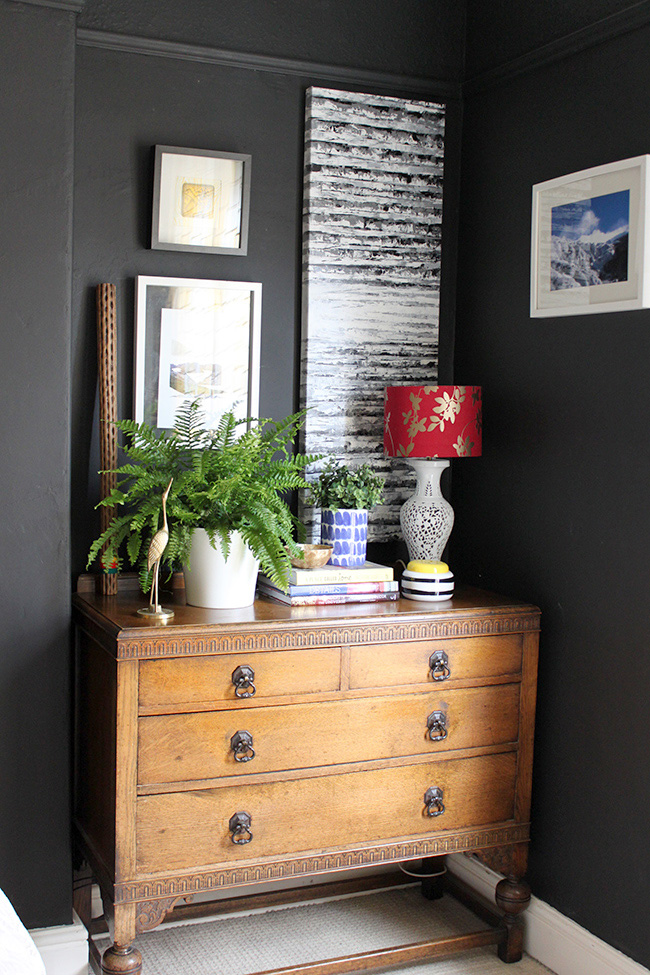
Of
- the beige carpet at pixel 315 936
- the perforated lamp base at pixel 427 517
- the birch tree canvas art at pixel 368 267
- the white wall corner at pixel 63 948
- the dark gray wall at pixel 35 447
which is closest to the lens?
the dark gray wall at pixel 35 447

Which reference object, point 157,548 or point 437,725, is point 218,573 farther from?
point 437,725

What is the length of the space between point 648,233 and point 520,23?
2.91 feet

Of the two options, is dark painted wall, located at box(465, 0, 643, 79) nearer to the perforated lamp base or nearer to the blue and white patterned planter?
the perforated lamp base

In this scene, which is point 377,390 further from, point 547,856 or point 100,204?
point 547,856

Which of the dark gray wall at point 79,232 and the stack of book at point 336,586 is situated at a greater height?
the dark gray wall at point 79,232

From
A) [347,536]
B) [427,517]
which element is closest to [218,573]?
[347,536]

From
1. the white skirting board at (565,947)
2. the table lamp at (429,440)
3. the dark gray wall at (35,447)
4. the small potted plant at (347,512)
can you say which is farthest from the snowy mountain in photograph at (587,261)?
the white skirting board at (565,947)

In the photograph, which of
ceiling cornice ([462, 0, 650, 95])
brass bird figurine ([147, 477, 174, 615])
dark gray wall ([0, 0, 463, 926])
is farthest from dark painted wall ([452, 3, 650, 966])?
brass bird figurine ([147, 477, 174, 615])

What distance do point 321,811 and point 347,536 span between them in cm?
70

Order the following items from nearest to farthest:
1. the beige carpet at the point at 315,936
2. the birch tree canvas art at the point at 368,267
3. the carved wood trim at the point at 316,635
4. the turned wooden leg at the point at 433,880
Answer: the carved wood trim at the point at 316,635 < the beige carpet at the point at 315,936 < the birch tree canvas art at the point at 368,267 < the turned wooden leg at the point at 433,880

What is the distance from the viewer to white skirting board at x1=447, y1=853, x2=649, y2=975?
2.40 meters

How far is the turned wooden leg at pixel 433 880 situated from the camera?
2.97m

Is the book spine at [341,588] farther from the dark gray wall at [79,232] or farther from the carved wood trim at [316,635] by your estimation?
the dark gray wall at [79,232]

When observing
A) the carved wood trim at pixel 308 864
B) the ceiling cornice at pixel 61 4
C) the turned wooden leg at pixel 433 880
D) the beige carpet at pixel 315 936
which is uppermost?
the ceiling cornice at pixel 61 4
